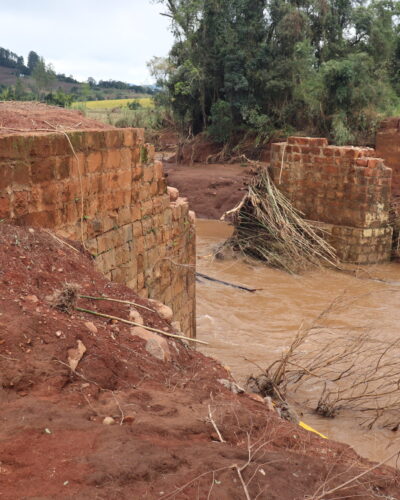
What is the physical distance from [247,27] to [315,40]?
3535 mm

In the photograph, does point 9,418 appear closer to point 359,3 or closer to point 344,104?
point 344,104

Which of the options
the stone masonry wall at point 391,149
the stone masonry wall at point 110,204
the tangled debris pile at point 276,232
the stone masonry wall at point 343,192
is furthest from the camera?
the stone masonry wall at point 391,149

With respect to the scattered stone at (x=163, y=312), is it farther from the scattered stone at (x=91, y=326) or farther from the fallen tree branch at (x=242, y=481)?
the fallen tree branch at (x=242, y=481)

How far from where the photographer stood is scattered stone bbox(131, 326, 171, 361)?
3.61 m

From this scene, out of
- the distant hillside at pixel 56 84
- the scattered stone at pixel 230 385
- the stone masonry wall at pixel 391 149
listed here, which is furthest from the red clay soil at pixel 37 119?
the distant hillside at pixel 56 84

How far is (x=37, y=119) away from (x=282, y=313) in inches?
245

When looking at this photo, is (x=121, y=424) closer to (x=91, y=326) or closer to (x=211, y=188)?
(x=91, y=326)

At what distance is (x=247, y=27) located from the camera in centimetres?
2316

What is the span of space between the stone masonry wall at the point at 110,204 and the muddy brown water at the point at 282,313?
1.17 meters

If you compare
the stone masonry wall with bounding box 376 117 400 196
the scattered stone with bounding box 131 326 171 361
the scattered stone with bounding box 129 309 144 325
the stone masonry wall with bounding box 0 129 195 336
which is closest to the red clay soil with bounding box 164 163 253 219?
the stone masonry wall with bounding box 376 117 400 196

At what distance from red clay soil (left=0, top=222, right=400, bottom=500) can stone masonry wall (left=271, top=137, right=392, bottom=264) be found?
29.6 ft

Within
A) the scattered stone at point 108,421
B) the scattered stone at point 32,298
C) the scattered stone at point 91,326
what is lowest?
the scattered stone at point 108,421

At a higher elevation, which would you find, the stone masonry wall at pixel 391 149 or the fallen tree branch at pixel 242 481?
the stone masonry wall at pixel 391 149

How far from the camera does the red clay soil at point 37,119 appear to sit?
475cm
